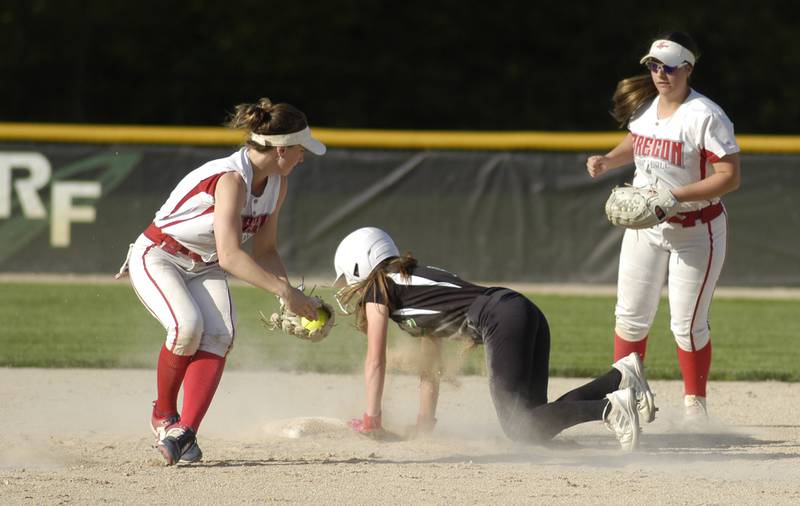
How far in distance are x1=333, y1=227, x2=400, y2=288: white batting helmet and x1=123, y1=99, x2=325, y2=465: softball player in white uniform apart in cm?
41

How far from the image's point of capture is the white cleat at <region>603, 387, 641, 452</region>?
16.4 feet

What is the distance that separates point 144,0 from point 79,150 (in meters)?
11.1

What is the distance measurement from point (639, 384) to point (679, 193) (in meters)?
0.90

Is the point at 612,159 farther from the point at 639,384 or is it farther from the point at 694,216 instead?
the point at 639,384

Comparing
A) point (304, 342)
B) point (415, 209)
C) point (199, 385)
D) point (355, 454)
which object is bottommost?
point (304, 342)

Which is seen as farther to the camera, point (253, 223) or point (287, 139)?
point (253, 223)

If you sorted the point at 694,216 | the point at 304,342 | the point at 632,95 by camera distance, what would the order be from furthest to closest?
1. the point at 304,342
2. the point at 632,95
3. the point at 694,216

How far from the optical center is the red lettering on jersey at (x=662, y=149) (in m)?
5.66

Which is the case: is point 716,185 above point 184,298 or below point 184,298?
above

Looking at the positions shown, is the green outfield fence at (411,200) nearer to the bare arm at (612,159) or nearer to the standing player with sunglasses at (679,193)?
the bare arm at (612,159)

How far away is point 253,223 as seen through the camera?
5.20 meters

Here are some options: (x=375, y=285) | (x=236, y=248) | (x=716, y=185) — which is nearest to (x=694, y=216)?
(x=716, y=185)

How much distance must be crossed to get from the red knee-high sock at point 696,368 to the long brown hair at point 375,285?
4.87ft

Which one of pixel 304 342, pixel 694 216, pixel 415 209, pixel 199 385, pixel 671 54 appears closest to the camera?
pixel 199 385
